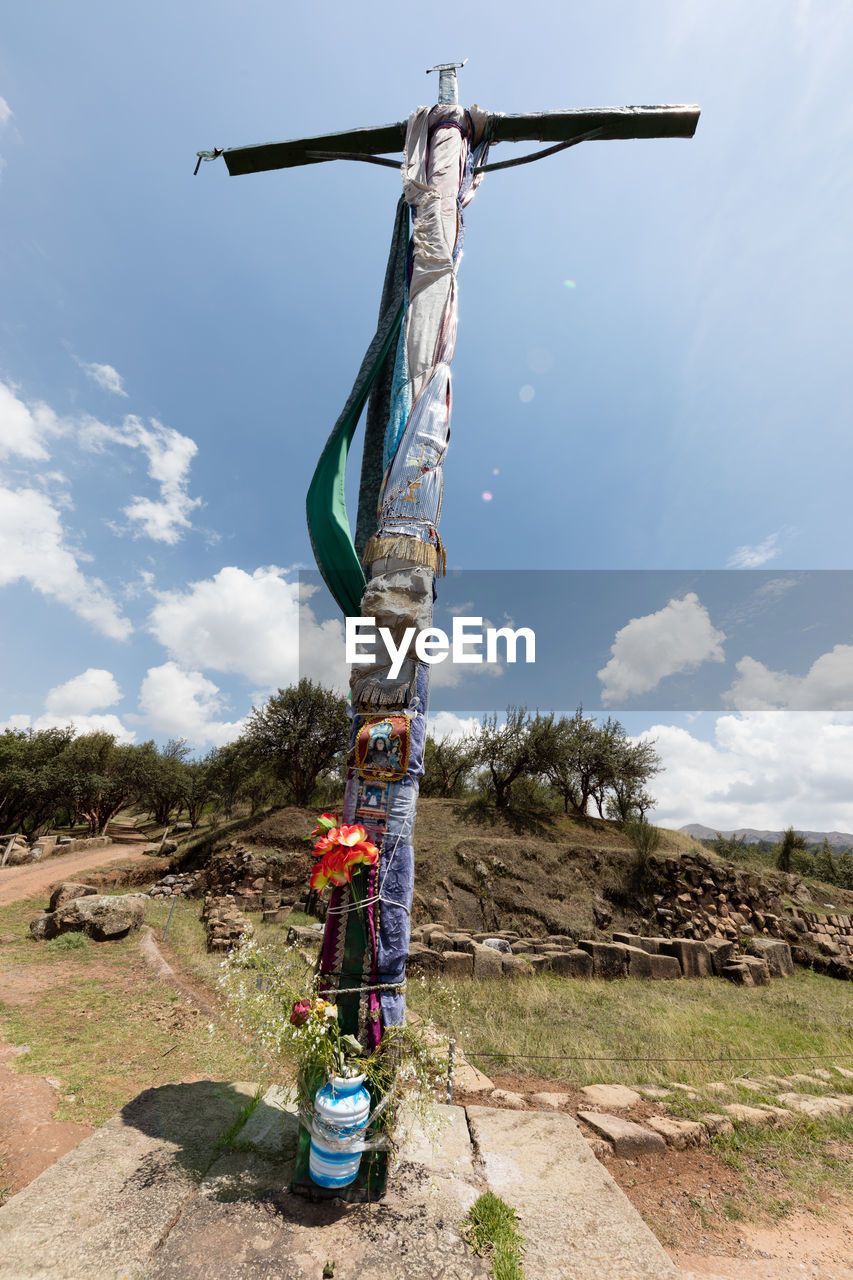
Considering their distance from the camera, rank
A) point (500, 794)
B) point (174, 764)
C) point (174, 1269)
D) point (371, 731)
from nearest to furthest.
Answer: point (174, 1269) → point (371, 731) → point (500, 794) → point (174, 764)

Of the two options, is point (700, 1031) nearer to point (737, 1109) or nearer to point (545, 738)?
point (737, 1109)

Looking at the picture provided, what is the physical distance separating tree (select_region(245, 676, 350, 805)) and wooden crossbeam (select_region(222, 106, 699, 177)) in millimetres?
21124

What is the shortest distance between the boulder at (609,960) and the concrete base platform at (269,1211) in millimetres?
7671

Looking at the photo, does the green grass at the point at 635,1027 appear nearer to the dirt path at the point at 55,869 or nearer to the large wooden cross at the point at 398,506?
the large wooden cross at the point at 398,506

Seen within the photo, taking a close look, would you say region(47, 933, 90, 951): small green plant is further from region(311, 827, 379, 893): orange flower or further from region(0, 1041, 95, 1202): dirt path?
region(311, 827, 379, 893): orange flower

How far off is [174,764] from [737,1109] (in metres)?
35.5

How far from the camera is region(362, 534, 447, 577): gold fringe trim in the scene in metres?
3.53

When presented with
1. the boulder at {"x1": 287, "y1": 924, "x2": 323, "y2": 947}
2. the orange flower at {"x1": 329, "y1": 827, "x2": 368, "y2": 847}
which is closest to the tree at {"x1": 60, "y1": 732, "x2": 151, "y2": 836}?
the boulder at {"x1": 287, "y1": 924, "x2": 323, "y2": 947}

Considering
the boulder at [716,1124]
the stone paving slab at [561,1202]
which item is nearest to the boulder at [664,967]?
the boulder at [716,1124]

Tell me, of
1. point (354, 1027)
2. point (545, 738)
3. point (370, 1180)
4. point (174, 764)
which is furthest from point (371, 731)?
point (174, 764)

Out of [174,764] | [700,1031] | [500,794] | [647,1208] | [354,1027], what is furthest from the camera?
[174,764]

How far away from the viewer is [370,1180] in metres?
2.85

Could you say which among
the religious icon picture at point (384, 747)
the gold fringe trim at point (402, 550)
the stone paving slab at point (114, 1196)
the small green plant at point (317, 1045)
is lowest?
the stone paving slab at point (114, 1196)

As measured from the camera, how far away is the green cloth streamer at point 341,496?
4020mm
